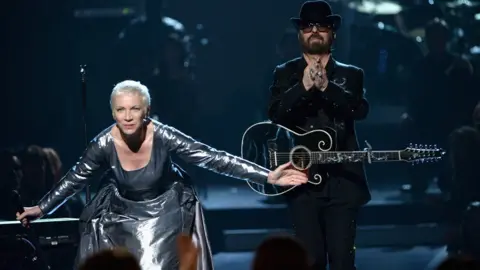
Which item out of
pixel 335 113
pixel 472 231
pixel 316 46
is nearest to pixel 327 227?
pixel 335 113

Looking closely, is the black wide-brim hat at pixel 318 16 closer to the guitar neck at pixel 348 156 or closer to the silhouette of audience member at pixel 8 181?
the guitar neck at pixel 348 156

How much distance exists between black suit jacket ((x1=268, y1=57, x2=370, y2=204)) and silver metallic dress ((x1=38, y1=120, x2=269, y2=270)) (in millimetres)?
537

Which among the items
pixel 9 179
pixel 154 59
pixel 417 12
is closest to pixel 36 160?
pixel 9 179

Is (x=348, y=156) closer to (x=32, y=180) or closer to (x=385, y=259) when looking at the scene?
(x=385, y=259)

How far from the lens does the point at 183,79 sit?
1019 centimetres

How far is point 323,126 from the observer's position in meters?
5.54

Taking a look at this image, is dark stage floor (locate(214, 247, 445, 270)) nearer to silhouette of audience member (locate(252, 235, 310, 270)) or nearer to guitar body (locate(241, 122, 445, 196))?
guitar body (locate(241, 122, 445, 196))

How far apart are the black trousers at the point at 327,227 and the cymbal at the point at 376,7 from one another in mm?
4930

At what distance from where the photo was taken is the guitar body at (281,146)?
554 cm

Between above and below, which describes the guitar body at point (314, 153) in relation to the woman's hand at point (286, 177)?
above

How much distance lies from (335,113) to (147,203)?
1.27 m

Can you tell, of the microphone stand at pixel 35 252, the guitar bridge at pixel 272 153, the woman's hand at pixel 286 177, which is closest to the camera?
the woman's hand at pixel 286 177

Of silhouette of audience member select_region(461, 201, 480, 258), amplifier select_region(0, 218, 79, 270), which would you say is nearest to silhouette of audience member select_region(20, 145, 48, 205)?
amplifier select_region(0, 218, 79, 270)

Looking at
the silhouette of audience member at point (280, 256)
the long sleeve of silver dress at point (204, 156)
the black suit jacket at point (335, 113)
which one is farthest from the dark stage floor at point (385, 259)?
the silhouette of audience member at point (280, 256)
